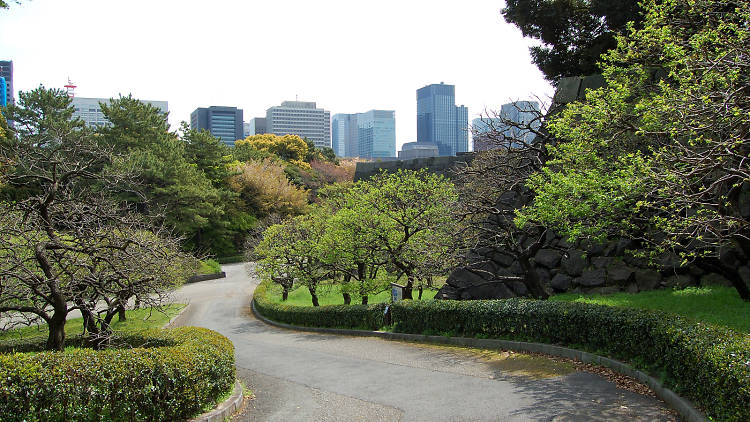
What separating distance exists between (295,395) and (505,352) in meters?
4.39

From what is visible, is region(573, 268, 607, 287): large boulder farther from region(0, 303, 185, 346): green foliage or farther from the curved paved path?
region(0, 303, 185, 346): green foliage

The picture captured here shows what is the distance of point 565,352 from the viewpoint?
9.21 metres

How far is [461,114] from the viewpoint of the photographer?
172625 mm

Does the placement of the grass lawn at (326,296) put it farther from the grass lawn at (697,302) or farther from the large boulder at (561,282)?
the grass lawn at (697,302)

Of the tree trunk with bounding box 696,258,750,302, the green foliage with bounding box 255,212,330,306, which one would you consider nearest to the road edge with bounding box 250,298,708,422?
the tree trunk with bounding box 696,258,750,302

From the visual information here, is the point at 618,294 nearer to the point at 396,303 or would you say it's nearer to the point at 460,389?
the point at 396,303

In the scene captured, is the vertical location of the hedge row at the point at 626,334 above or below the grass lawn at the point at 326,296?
above

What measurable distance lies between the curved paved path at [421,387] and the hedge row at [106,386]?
982 millimetres

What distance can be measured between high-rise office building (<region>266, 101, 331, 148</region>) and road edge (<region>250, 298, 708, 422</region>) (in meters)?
178

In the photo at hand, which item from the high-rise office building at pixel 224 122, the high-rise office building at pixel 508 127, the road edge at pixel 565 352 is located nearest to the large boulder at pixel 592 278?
the high-rise office building at pixel 508 127

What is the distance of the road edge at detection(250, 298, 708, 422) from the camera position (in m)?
5.89

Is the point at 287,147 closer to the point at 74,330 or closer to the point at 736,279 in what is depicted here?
the point at 74,330

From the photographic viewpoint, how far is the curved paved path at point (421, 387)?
6449 mm

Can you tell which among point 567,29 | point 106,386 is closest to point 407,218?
point 567,29
